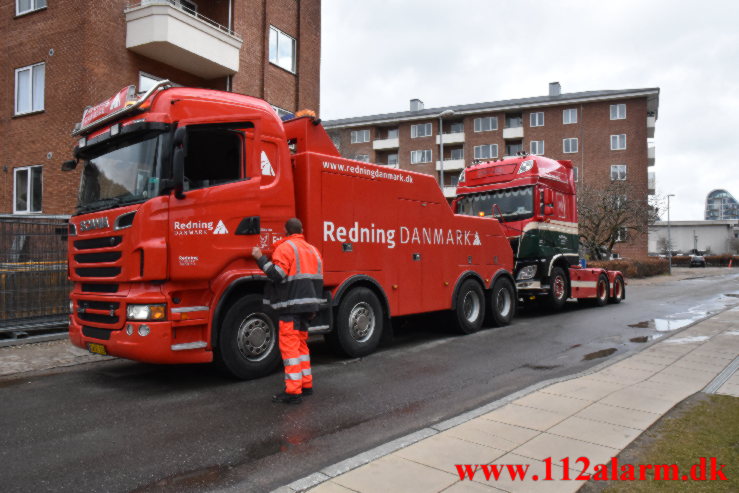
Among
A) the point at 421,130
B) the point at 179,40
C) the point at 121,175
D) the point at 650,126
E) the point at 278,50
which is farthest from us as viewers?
the point at 421,130

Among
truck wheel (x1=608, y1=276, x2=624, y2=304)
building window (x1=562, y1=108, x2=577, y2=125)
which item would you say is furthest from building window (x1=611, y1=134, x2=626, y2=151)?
truck wheel (x1=608, y1=276, x2=624, y2=304)

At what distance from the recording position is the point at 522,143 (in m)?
52.3

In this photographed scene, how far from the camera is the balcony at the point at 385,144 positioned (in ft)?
184

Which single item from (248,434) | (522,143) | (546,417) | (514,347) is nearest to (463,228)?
(514,347)

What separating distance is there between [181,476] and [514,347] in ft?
20.4

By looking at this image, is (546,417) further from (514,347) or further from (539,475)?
(514,347)

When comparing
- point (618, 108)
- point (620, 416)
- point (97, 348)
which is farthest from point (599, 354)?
point (618, 108)

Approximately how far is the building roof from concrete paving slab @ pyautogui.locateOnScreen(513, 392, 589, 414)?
45218 millimetres

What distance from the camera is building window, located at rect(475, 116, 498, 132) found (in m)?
52.6

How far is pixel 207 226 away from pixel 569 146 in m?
49.8

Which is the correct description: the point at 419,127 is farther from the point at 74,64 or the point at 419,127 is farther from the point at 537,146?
the point at 74,64

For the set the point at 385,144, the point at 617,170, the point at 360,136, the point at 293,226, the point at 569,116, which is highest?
the point at 569,116

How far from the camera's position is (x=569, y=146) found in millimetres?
50375

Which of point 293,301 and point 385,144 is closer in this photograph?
point 293,301
